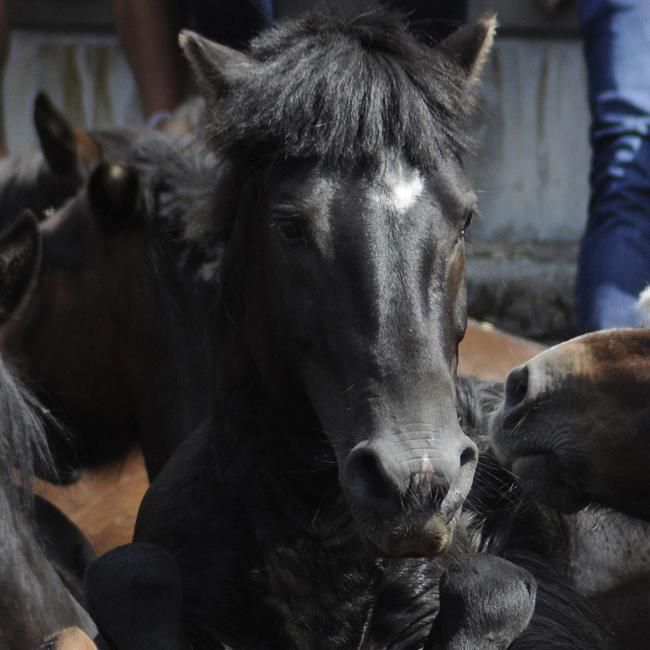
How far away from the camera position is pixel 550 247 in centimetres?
571

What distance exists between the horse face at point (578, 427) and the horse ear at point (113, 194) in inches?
54.2

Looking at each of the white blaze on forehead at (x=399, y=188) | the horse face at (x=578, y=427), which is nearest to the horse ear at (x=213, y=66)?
the white blaze on forehead at (x=399, y=188)

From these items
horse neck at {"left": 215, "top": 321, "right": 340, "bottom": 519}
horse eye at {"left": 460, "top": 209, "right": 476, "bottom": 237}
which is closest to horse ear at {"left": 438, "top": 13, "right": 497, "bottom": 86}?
horse eye at {"left": 460, "top": 209, "right": 476, "bottom": 237}

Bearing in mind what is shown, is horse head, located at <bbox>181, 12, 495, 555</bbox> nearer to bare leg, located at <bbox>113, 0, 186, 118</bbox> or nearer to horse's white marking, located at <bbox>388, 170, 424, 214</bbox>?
horse's white marking, located at <bbox>388, 170, 424, 214</bbox>

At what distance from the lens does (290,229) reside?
7.53 ft

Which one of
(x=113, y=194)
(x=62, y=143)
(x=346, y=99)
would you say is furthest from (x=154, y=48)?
(x=346, y=99)

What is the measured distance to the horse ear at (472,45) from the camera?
255 centimetres

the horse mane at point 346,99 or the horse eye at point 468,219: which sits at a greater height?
the horse mane at point 346,99

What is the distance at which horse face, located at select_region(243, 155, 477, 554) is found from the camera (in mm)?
2051

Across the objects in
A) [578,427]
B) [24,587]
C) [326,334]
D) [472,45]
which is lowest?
[24,587]

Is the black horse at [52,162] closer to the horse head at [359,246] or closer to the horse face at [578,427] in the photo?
the horse head at [359,246]

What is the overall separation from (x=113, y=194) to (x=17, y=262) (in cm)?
74

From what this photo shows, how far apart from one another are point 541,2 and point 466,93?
322 centimetres

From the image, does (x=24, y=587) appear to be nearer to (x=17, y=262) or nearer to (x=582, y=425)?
(x=17, y=262)
